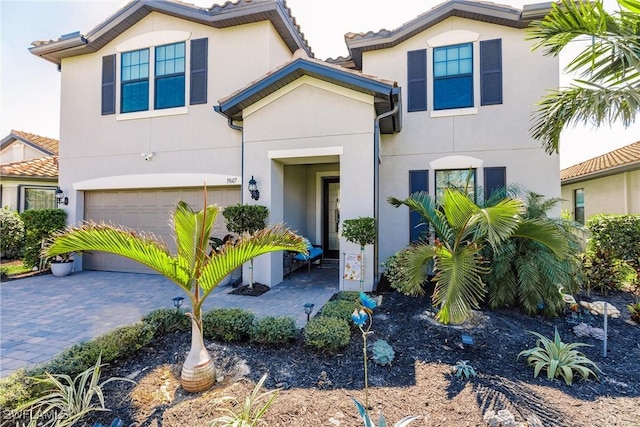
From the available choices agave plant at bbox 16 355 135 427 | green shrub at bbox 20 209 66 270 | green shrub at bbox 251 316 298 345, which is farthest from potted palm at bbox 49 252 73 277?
green shrub at bbox 251 316 298 345

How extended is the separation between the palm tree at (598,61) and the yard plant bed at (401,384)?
369 centimetres

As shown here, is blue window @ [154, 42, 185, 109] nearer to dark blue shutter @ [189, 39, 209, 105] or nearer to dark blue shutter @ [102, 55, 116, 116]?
dark blue shutter @ [189, 39, 209, 105]

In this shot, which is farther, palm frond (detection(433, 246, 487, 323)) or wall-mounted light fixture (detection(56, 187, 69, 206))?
wall-mounted light fixture (detection(56, 187, 69, 206))

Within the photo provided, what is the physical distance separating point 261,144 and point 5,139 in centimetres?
1789

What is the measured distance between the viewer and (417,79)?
28.6 feet

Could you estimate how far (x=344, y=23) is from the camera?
9461 mm

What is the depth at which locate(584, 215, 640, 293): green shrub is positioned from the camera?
704 centimetres

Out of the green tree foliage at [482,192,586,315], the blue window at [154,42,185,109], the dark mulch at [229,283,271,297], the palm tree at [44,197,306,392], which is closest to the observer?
the palm tree at [44,197,306,392]

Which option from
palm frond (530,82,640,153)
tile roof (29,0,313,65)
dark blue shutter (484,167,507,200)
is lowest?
dark blue shutter (484,167,507,200)

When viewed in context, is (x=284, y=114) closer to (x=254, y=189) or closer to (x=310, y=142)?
(x=310, y=142)

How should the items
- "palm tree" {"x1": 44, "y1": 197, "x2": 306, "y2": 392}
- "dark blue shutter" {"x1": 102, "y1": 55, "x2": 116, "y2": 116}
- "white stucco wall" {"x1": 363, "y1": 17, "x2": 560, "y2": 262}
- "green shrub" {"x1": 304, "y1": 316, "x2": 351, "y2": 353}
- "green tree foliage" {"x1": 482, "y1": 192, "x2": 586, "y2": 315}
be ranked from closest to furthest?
"palm tree" {"x1": 44, "y1": 197, "x2": 306, "y2": 392} < "green shrub" {"x1": 304, "y1": 316, "x2": 351, "y2": 353} < "green tree foliage" {"x1": 482, "y1": 192, "x2": 586, "y2": 315} < "white stucco wall" {"x1": 363, "y1": 17, "x2": 560, "y2": 262} < "dark blue shutter" {"x1": 102, "y1": 55, "x2": 116, "y2": 116}

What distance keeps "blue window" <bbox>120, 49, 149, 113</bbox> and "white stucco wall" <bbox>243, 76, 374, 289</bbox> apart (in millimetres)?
4111

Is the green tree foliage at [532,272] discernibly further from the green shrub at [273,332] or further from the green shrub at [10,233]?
the green shrub at [10,233]

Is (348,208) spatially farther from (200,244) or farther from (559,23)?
(559,23)
